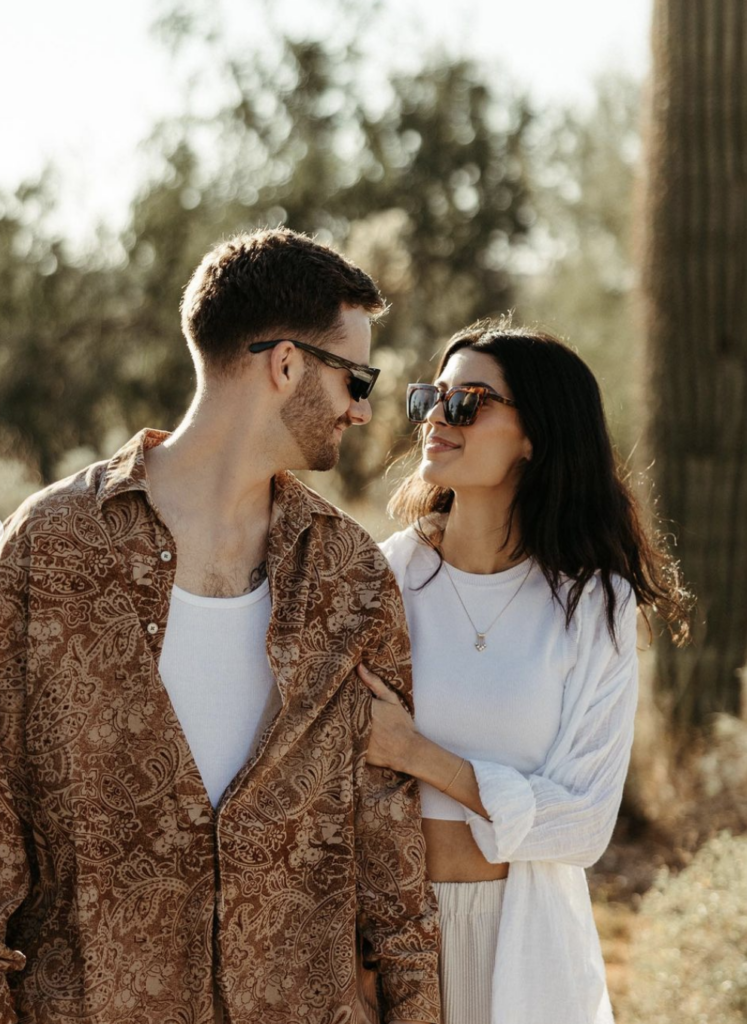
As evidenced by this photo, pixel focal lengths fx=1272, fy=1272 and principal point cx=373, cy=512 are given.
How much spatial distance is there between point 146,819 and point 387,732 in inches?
21.1

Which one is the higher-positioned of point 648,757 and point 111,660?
point 111,660

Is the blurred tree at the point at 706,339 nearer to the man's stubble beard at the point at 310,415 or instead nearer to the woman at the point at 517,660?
the woman at the point at 517,660

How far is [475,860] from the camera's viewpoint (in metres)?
2.79

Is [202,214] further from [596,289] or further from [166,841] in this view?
[166,841]

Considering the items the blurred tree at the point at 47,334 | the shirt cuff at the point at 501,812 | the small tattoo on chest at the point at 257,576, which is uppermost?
the blurred tree at the point at 47,334

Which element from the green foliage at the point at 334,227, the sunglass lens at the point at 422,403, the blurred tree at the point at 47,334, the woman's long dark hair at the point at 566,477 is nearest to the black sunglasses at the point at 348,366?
the sunglass lens at the point at 422,403

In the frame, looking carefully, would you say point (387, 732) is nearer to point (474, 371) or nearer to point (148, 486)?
point (148, 486)

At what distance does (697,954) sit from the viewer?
159 inches

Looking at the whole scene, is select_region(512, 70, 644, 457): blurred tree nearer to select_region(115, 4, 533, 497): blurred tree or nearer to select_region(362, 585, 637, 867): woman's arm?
select_region(115, 4, 533, 497): blurred tree

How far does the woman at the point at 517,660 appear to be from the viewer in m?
2.72

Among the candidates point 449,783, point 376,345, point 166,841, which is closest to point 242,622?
point 166,841

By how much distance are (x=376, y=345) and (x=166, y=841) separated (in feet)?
39.4

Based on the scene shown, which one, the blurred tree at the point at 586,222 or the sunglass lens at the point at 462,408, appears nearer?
the sunglass lens at the point at 462,408

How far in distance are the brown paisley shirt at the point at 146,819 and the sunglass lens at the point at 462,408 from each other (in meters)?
0.73
